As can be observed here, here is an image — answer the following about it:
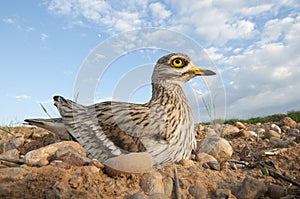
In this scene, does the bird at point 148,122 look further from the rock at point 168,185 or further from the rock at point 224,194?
the rock at point 224,194

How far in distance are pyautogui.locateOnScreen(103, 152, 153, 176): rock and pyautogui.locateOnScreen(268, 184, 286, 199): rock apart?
1.11 meters

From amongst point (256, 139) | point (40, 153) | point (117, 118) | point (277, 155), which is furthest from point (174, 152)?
point (256, 139)

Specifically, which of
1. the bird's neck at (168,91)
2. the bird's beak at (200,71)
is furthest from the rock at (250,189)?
the bird's beak at (200,71)

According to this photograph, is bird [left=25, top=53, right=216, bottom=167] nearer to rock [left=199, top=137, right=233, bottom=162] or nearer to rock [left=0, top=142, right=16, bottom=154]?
rock [left=199, top=137, right=233, bottom=162]

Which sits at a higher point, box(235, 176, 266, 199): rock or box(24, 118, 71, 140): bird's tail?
box(24, 118, 71, 140): bird's tail

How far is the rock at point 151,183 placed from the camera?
2791mm

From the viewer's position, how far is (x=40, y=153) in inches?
130

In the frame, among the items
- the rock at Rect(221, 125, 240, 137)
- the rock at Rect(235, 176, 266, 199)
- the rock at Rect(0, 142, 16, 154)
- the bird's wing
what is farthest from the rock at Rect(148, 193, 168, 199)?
the rock at Rect(221, 125, 240, 137)

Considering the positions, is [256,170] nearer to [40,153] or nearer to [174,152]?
[174,152]

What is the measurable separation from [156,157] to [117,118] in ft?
3.13

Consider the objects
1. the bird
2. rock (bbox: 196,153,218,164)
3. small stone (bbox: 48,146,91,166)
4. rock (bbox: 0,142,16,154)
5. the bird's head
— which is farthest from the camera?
rock (bbox: 0,142,16,154)

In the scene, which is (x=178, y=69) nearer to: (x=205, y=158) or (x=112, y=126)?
(x=112, y=126)

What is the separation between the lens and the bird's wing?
4211mm

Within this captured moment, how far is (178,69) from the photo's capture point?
4.95m
